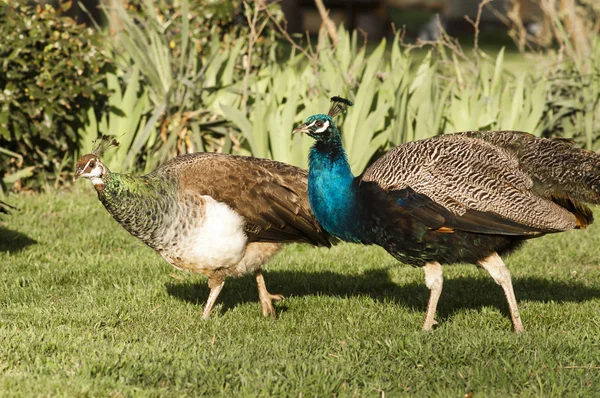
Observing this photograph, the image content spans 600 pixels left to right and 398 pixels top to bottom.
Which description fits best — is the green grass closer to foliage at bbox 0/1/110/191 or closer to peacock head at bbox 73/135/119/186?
foliage at bbox 0/1/110/191

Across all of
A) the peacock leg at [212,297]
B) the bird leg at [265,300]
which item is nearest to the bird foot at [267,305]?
the bird leg at [265,300]

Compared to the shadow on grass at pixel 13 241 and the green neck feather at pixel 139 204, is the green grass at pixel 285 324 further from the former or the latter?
the green neck feather at pixel 139 204

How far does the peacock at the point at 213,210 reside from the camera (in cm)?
516

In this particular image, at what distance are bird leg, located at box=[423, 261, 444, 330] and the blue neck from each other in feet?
1.42

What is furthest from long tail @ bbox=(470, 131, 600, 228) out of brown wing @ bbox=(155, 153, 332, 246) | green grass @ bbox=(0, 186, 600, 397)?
brown wing @ bbox=(155, 153, 332, 246)

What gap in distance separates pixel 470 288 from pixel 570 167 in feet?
4.63

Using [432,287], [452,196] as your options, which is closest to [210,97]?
[432,287]

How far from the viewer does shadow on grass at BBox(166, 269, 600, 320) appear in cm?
586

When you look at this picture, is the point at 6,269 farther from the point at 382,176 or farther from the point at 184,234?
the point at 382,176

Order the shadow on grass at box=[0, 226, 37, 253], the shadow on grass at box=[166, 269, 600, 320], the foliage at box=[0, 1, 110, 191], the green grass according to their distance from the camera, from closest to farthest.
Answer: the green grass < the shadow on grass at box=[166, 269, 600, 320] < the shadow on grass at box=[0, 226, 37, 253] < the foliage at box=[0, 1, 110, 191]

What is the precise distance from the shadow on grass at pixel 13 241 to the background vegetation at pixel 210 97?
1.00m

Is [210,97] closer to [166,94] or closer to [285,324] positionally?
[166,94]

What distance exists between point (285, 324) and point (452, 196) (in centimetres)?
125

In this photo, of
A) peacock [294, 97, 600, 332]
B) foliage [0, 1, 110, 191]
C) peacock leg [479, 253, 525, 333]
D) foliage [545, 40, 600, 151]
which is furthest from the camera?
foliage [545, 40, 600, 151]
